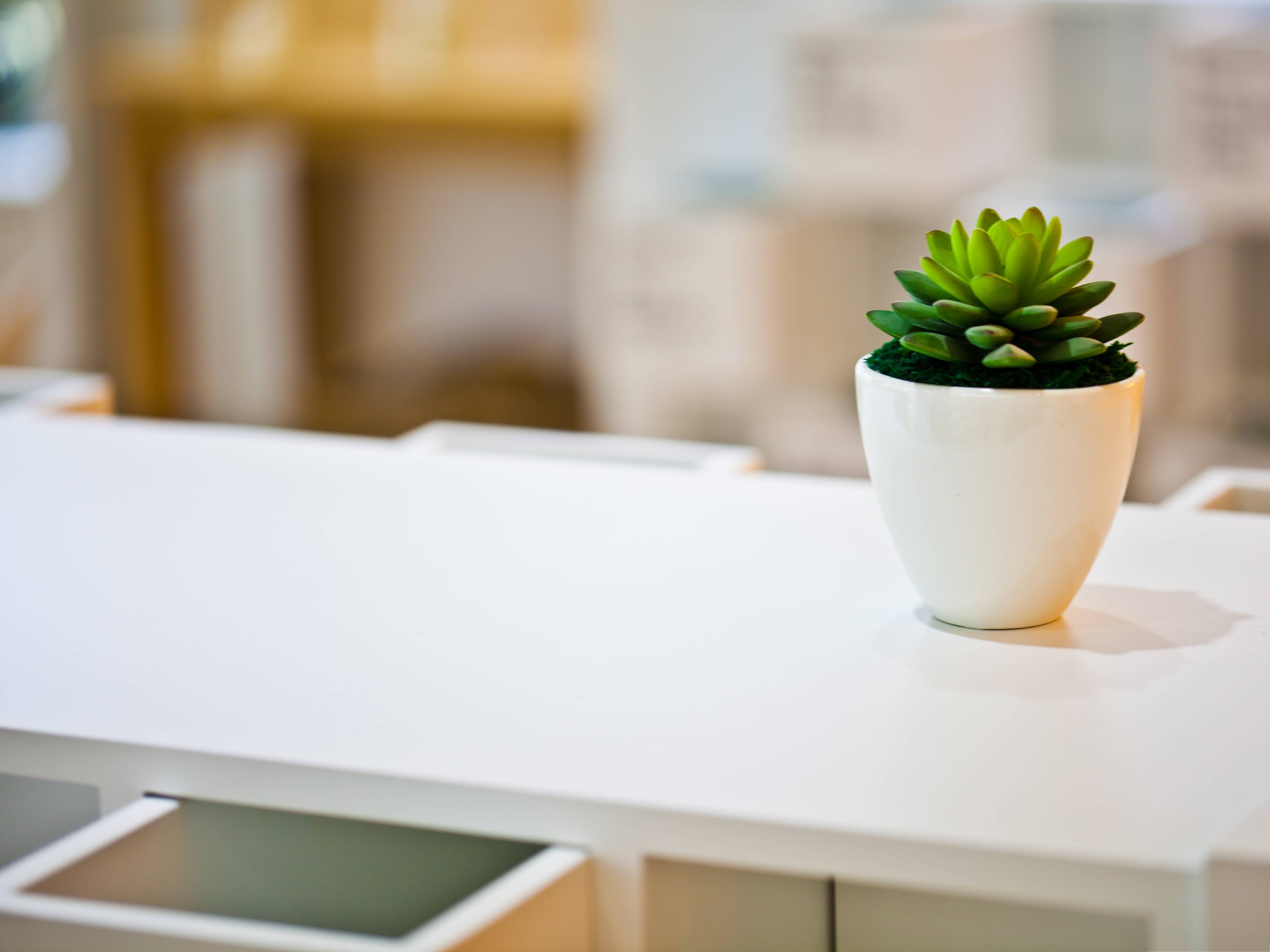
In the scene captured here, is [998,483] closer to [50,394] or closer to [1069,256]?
[1069,256]

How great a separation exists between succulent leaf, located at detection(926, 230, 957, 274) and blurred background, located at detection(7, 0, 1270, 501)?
5.09 ft

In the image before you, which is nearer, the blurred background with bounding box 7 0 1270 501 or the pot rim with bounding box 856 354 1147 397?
the pot rim with bounding box 856 354 1147 397

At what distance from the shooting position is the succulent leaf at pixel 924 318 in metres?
0.70

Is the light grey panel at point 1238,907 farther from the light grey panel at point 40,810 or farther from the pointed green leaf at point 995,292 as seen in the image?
the light grey panel at point 40,810

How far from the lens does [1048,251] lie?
2.26ft

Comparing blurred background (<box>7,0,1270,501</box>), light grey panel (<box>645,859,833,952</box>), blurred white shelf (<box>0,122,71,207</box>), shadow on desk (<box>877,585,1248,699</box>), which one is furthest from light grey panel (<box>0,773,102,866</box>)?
blurred white shelf (<box>0,122,71,207</box>)

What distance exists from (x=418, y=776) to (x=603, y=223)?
2.13 m

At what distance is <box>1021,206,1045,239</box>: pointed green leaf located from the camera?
689mm

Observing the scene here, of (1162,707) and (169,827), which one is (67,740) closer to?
(169,827)

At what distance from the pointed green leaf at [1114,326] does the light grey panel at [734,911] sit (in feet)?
0.89

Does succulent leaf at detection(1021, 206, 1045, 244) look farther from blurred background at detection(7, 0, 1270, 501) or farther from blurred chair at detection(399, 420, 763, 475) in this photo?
blurred background at detection(7, 0, 1270, 501)

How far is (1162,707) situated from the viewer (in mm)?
645

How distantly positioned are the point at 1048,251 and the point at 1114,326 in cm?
5

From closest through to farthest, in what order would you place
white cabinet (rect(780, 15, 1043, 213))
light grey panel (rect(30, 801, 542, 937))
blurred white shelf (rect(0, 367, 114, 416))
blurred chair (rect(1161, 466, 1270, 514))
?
light grey panel (rect(30, 801, 542, 937))
blurred chair (rect(1161, 466, 1270, 514))
blurred white shelf (rect(0, 367, 114, 416))
white cabinet (rect(780, 15, 1043, 213))
